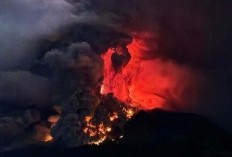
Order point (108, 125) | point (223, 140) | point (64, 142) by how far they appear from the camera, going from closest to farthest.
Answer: point (64, 142) → point (108, 125) → point (223, 140)

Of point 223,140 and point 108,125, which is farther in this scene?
point 223,140

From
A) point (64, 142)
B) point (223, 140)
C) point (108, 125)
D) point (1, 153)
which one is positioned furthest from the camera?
point (223, 140)

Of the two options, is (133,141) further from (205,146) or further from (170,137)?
(205,146)

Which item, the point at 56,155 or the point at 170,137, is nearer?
the point at 56,155

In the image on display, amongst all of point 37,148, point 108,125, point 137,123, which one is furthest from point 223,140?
point 37,148

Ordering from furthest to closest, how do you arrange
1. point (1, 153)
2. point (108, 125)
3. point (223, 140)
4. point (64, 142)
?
1. point (223, 140)
2. point (1, 153)
3. point (108, 125)
4. point (64, 142)

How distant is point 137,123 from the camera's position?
57750 millimetres

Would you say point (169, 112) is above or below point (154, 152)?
above

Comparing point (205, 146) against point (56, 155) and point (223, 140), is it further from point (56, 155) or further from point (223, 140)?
point (56, 155)

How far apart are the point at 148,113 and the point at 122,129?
679cm

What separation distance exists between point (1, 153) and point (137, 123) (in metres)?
19.3

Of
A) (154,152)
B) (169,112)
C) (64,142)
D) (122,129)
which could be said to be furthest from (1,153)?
(169,112)

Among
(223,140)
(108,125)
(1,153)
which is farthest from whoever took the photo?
(223,140)

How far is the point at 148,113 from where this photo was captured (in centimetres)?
5862
